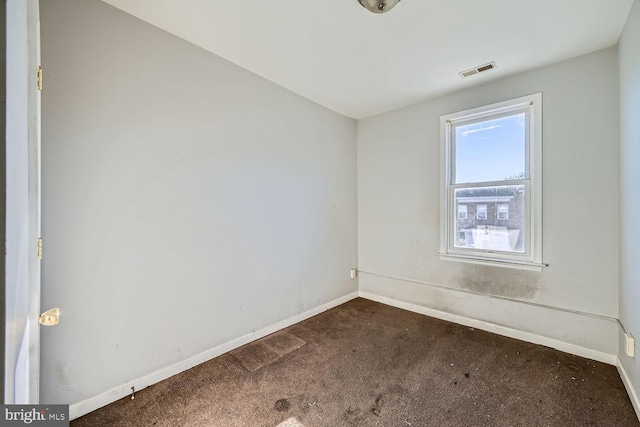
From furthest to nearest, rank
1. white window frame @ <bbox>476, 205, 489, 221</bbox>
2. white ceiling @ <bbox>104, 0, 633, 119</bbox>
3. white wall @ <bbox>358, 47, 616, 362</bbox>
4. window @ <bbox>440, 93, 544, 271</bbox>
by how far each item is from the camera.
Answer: white window frame @ <bbox>476, 205, 489, 221</bbox>
window @ <bbox>440, 93, 544, 271</bbox>
white wall @ <bbox>358, 47, 616, 362</bbox>
white ceiling @ <bbox>104, 0, 633, 119</bbox>

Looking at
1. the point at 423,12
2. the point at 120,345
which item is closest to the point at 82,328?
the point at 120,345

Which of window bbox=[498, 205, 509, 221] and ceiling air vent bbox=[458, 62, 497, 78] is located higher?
ceiling air vent bbox=[458, 62, 497, 78]

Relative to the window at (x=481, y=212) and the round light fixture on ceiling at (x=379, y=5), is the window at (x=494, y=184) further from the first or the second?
the round light fixture on ceiling at (x=379, y=5)

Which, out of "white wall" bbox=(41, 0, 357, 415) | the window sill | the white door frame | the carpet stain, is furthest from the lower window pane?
the white door frame

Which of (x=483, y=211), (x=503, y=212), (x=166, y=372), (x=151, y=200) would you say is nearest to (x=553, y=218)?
(x=503, y=212)

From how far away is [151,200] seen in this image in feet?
6.19

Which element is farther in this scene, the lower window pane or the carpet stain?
the lower window pane

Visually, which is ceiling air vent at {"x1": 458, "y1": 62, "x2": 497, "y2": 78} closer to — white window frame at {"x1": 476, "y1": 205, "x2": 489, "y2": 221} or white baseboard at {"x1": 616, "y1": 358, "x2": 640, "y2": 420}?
white window frame at {"x1": 476, "y1": 205, "x2": 489, "y2": 221}

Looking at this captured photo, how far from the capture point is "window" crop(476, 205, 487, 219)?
2764mm

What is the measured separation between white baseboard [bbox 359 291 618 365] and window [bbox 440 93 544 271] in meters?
0.62

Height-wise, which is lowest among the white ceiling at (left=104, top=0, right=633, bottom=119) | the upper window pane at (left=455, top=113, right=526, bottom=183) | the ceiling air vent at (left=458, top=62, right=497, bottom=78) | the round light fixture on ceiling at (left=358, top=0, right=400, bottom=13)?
the upper window pane at (left=455, top=113, right=526, bottom=183)

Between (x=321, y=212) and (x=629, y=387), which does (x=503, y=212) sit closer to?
(x=629, y=387)

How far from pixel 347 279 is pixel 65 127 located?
3.05 metres

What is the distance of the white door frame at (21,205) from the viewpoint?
2.04 ft
